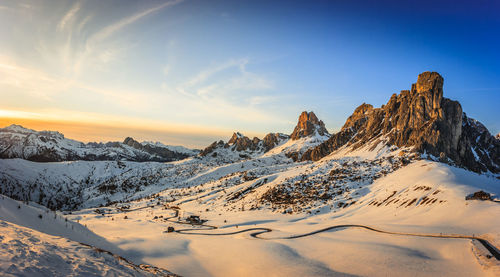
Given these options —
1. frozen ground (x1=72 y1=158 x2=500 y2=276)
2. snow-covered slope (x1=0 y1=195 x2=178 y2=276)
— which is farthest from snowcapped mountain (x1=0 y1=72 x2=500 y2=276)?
snow-covered slope (x1=0 y1=195 x2=178 y2=276)

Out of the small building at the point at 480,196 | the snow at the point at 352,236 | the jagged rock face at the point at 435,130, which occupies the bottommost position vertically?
the snow at the point at 352,236

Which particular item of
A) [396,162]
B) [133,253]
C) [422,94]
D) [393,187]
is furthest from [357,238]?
[422,94]

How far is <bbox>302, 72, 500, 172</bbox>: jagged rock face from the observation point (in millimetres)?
70188

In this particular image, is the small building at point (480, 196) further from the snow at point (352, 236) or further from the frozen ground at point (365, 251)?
the snow at point (352, 236)

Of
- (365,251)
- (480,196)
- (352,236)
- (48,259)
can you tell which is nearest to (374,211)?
(480,196)

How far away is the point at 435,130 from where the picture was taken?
7025 centimetres

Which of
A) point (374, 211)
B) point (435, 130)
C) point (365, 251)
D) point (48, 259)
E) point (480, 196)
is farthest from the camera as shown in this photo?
point (435, 130)

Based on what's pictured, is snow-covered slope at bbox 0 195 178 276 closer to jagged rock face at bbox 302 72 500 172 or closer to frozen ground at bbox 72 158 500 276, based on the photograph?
frozen ground at bbox 72 158 500 276

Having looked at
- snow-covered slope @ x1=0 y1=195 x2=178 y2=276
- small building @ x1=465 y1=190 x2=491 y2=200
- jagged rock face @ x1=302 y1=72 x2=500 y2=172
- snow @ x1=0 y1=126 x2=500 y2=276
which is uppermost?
jagged rock face @ x1=302 y1=72 x2=500 y2=172

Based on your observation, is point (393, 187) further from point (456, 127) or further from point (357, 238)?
point (456, 127)

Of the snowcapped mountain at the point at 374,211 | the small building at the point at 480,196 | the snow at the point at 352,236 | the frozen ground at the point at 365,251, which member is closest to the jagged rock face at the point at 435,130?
the snowcapped mountain at the point at 374,211

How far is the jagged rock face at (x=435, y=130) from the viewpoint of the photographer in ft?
230

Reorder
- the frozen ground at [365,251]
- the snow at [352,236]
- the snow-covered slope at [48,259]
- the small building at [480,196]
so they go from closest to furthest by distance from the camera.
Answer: the snow-covered slope at [48,259] < the frozen ground at [365,251] < the snow at [352,236] < the small building at [480,196]

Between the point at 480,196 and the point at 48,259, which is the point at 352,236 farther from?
the point at 48,259
